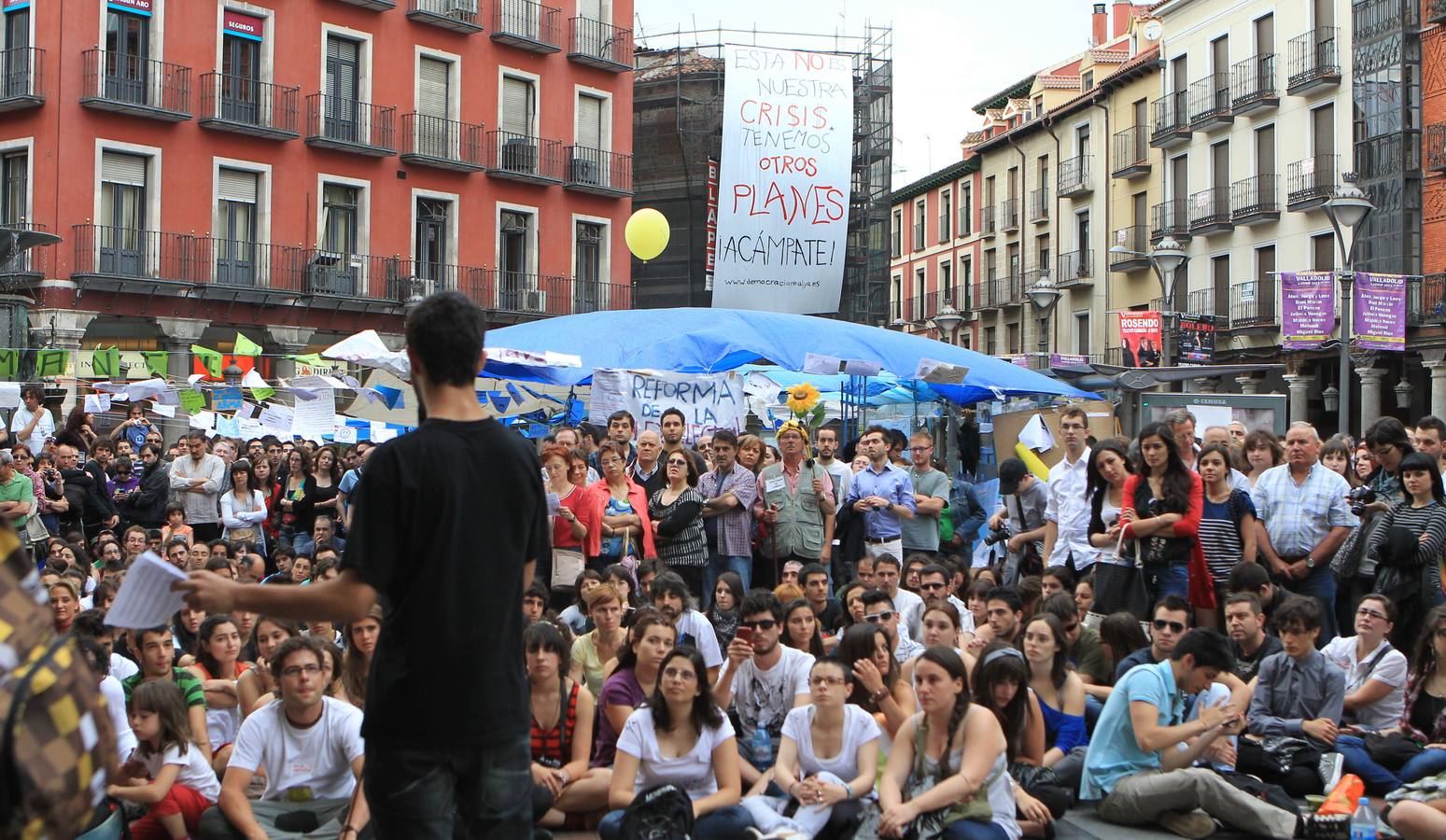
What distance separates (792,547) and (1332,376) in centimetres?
3026

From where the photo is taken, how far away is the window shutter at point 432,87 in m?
33.7

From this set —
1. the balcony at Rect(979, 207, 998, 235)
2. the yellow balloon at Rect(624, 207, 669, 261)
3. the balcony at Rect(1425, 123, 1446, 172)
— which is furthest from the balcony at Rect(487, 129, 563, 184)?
the balcony at Rect(979, 207, 998, 235)

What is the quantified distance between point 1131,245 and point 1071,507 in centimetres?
3633

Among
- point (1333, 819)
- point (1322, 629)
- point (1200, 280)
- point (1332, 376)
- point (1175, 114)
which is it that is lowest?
point (1333, 819)

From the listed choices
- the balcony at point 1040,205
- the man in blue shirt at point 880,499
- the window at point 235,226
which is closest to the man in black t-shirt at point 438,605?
the man in blue shirt at point 880,499

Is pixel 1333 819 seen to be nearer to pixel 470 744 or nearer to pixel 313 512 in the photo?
pixel 470 744

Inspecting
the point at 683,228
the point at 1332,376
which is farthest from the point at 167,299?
the point at 1332,376

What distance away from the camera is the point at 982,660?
7.33 meters

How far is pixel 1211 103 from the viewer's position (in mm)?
41000

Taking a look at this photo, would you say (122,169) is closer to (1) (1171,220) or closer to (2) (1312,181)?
(2) (1312,181)

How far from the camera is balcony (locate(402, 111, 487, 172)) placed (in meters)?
33.3

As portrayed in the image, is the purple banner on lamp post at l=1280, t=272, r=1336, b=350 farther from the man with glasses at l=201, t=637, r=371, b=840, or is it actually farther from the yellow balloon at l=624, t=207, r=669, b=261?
the man with glasses at l=201, t=637, r=371, b=840

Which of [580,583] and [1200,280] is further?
[1200,280]

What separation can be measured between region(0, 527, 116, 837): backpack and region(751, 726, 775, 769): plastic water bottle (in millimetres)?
6102
